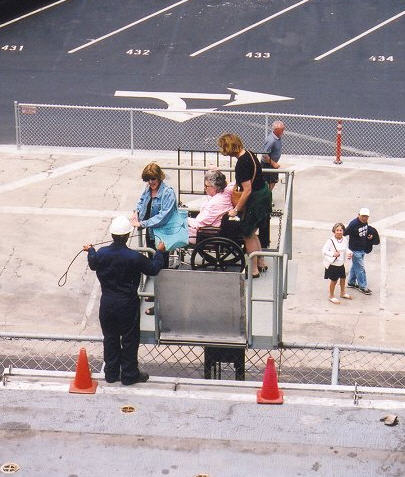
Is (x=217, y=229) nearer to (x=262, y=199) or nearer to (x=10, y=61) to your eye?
(x=262, y=199)

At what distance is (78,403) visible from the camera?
11078mm

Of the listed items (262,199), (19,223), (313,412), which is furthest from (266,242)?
(19,223)

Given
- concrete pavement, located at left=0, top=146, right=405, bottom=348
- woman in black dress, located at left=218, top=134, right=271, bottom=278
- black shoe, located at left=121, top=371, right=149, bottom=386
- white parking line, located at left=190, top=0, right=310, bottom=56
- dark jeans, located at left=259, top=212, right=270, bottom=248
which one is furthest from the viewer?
white parking line, located at left=190, top=0, right=310, bottom=56

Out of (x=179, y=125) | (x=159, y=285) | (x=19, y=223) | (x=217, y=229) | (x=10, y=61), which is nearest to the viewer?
(x=159, y=285)

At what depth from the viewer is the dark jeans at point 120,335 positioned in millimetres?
11094

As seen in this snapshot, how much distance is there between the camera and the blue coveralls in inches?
434

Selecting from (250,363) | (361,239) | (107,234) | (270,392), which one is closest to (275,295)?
(270,392)

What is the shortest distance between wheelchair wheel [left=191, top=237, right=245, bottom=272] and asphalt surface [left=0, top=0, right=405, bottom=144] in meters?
11.3

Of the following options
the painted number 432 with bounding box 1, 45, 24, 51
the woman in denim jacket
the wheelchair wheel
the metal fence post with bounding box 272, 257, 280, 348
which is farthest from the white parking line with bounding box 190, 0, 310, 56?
the metal fence post with bounding box 272, 257, 280, 348

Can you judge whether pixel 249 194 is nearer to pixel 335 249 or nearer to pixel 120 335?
pixel 120 335

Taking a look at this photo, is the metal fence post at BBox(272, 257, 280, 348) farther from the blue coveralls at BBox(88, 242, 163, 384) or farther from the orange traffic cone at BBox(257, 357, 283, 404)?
the blue coveralls at BBox(88, 242, 163, 384)

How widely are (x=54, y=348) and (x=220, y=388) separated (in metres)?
4.40

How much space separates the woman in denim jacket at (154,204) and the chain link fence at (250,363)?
2.29 meters

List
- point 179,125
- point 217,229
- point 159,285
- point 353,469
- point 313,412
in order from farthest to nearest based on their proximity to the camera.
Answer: point 179,125 < point 217,229 < point 159,285 < point 313,412 < point 353,469
